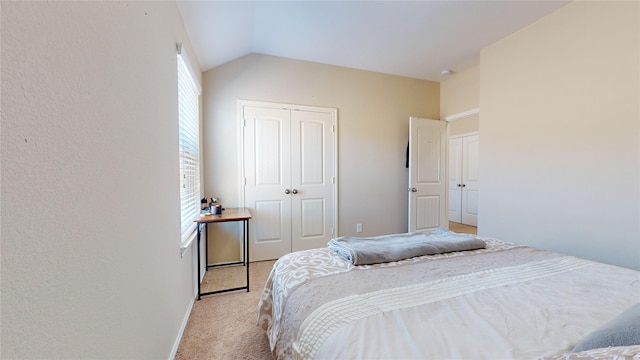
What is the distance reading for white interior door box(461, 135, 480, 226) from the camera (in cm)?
541

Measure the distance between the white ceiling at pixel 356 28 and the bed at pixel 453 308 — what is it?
2.18 m

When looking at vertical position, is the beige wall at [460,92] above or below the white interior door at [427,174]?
above

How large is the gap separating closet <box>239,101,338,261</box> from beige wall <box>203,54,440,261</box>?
0.43 feet

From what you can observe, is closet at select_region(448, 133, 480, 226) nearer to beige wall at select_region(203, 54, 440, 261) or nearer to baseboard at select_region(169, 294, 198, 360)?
beige wall at select_region(203, 54, 440, 261)

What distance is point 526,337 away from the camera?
2.64 feet

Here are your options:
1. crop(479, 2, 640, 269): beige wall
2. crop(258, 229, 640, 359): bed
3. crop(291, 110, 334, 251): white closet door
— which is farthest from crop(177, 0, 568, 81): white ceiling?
crop(258, 229, 640, 359): bed

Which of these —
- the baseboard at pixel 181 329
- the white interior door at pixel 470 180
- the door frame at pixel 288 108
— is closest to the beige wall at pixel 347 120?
the door frame at pixel 288 108

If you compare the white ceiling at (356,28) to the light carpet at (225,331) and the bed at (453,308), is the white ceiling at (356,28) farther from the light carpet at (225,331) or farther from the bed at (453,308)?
the light carpet at (225,331)

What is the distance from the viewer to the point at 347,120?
3807 mm

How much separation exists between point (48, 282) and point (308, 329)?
74 cm

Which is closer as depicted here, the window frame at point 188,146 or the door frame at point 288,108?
the window frame at point 188,146

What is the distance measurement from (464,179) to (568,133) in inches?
133

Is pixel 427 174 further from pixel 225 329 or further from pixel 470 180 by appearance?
pixel 225 329

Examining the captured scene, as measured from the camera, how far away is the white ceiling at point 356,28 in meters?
2.35
